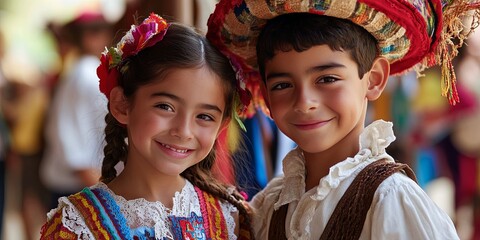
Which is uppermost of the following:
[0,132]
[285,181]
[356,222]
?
[0,132]

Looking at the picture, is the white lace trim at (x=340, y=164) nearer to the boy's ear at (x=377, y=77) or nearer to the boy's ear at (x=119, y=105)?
the boy's ear at (x=377, y=77)

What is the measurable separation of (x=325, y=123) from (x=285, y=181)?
302mm

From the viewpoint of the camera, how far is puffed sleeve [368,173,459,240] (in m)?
2.11

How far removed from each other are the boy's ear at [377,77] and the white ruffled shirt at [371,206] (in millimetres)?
95

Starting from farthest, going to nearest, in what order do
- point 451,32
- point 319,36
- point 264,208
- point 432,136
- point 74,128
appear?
point 432,136 < point 74,128 < point 264,208 < point 451,32 < point 319,36

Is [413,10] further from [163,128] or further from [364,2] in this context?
[163,128]

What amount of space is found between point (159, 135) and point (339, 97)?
0.52 m

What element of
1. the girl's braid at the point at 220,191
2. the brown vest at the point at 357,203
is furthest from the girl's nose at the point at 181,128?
the brown vest at the point at 357,203

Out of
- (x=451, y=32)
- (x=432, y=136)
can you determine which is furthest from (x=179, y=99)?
(x=432, y=136)

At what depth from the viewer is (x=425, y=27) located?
7.68ft

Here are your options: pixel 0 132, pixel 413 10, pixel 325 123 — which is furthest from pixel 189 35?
pixel 0 132

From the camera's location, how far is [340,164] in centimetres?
229

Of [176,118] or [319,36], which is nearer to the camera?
[319,36]

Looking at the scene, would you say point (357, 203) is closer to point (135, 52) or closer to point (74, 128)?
point (135, 52)
